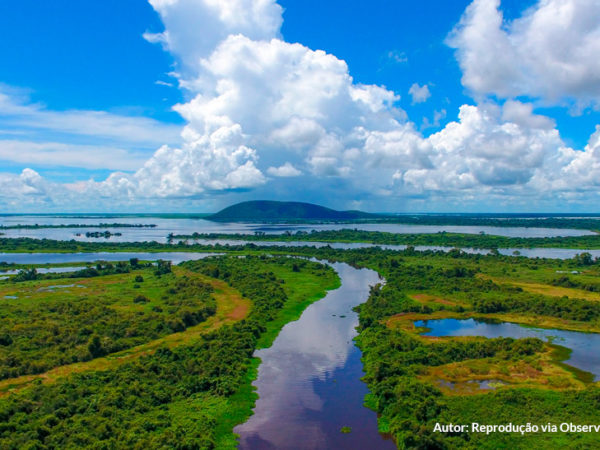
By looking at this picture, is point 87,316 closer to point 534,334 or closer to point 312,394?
point 312,394

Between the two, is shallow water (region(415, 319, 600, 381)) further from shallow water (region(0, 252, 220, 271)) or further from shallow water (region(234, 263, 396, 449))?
shallow water (region(0, 252, 220, 271))

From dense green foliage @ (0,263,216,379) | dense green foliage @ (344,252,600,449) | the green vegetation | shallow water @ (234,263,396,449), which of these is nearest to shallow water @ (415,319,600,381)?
dense green foliage @ (344,252,600,449)

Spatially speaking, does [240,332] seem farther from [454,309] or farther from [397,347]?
[454,309]

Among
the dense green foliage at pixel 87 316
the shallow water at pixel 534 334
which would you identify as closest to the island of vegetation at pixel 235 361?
the dense green foliage at pixel 87 316

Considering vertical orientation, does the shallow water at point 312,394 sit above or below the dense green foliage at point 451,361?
below

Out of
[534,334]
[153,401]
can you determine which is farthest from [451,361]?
[153,401]

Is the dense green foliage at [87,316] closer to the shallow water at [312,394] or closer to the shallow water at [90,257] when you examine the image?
the shallow water at [312,394]
